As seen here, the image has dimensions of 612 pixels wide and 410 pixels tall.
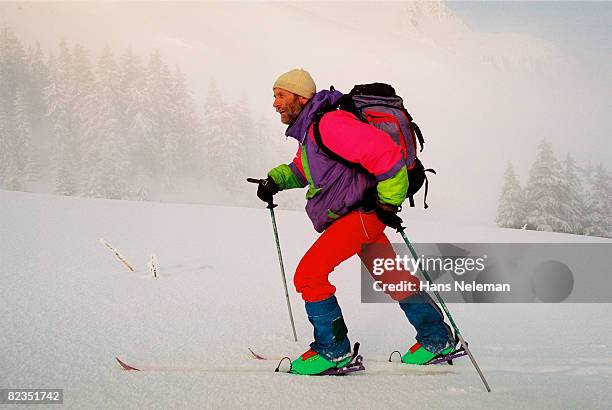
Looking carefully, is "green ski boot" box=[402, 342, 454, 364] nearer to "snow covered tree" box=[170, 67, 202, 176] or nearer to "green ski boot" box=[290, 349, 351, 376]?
"green ski boot" box=[290, 349, 351, 376]

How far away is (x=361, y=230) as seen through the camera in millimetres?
3279

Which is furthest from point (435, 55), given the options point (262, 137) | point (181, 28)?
point (262, 137)

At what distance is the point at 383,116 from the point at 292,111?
0.62 m

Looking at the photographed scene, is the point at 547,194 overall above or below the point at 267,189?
below

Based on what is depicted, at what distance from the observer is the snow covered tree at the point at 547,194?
28.5m

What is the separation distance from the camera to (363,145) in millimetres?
2979

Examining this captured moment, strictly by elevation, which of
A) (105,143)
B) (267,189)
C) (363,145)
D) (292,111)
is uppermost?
(105,143)

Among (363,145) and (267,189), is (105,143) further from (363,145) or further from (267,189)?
(363,145)

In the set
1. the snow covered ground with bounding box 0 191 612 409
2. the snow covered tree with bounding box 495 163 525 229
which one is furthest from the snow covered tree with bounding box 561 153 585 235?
the snow covered ground with bounding box 0 191 612 409

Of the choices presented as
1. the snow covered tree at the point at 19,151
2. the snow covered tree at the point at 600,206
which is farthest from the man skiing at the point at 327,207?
the snow covered tree at the point at 19,151

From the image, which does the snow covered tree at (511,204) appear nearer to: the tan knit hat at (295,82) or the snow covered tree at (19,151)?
the tan knit hat at (295,82)

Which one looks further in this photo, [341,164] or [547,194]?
[547,194]

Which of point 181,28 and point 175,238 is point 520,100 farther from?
point 175,238

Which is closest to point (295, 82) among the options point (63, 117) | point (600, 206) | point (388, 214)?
point (388, 214)
